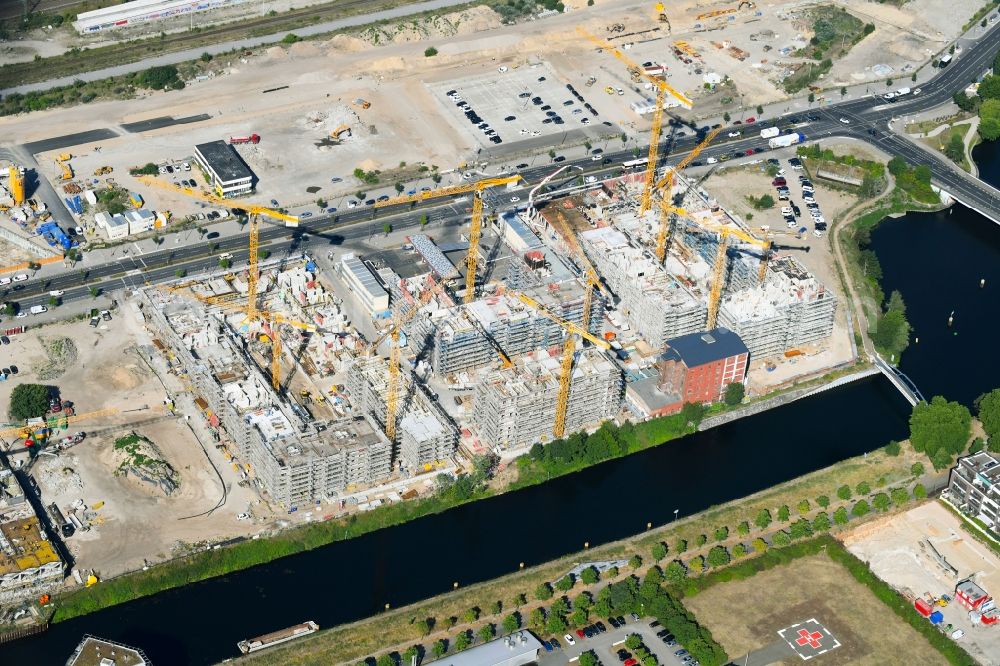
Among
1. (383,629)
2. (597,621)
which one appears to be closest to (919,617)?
(597,621)

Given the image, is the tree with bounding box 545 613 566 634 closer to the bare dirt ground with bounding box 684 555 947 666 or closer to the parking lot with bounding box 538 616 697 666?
the parking lot with bounding box 538 616 697 666

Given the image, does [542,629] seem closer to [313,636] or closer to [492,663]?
[492,663]

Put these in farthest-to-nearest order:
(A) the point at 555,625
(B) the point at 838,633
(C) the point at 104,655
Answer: (B) the point at 838,633 < (A) the point at 555,625 < (C) the point at 104,655

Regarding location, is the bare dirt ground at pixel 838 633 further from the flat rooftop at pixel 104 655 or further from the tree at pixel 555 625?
the flat rooftop at pixel 104 655

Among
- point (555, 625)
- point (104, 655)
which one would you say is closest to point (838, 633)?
point (555, 625)

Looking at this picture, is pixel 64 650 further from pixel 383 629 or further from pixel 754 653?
pixel 754 653

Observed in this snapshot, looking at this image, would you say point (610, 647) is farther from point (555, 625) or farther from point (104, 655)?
point (104, 655)

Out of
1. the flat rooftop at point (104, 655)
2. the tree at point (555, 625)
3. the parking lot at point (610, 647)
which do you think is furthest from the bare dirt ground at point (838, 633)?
the flat rooftop at point (104, 655)

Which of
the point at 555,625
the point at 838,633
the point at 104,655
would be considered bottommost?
the point at 104,655
